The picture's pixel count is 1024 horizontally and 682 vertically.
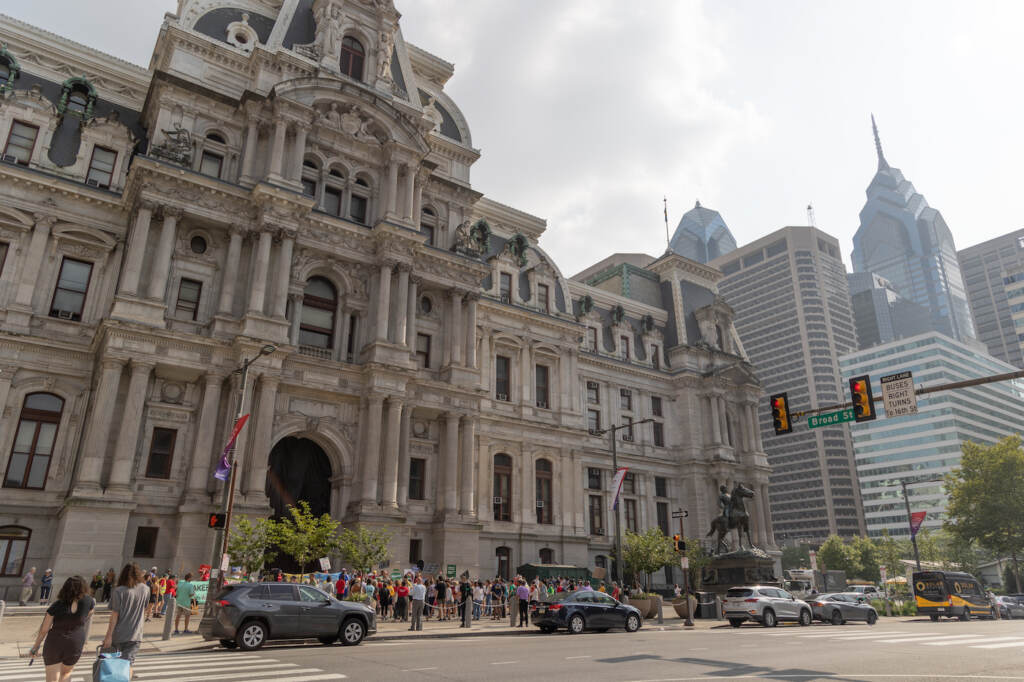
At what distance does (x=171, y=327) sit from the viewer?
Result: 102 ft

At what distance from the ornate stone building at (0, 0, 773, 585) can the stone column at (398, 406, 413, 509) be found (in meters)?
0.17

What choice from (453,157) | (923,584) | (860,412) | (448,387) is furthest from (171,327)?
(923,584)

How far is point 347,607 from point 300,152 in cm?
2502

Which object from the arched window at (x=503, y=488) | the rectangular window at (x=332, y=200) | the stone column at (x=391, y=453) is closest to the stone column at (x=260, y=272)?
the rectangular window at (x=332, y=200)

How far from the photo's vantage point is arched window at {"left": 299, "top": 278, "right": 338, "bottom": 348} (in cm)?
3525

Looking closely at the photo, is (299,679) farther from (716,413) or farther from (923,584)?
(716,413)

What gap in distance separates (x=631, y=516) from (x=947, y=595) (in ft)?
71.0

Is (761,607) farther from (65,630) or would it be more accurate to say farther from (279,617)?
(65,630)

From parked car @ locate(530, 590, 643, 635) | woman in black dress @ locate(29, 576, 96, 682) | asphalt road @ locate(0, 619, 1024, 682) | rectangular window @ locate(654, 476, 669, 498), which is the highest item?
rectangular window @ locate(654, 476, 669, 498)

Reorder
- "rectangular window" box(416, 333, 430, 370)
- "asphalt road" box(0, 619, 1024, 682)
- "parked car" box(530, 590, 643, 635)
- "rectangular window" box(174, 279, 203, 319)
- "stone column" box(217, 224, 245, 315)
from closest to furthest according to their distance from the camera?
"asphalt road" box(0, 619, 1024, 682) < "parked car" box(530, 590, 643, 635) < "stone column" box(217, 224, 245, 315) < "rectangular window" box(174, 279, 203, 319) < "rectangular window" box(416, 333, 430, 370)

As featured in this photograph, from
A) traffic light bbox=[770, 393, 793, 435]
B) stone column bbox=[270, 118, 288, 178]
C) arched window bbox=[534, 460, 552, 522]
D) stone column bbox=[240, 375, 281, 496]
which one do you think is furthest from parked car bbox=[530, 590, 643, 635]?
stone column bbox=[270, 118, 288, 178]

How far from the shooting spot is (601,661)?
14.4 meters

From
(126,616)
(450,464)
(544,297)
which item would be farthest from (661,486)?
(126,616)

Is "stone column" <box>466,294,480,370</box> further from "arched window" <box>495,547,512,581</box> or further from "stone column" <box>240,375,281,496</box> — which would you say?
"arched window" <box>495,547,512,581</box>
